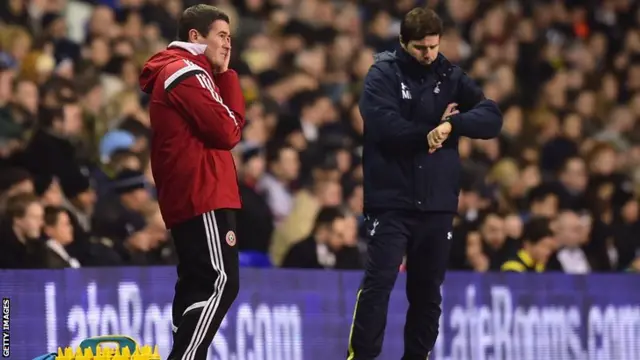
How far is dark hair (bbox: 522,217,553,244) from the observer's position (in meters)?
13.4

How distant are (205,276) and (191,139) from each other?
0.71m

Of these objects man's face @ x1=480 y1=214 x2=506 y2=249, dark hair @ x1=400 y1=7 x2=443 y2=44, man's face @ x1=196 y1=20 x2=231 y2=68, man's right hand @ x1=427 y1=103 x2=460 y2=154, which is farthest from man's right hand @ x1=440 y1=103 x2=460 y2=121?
man's face @ x1=480 y1=214 x2=506 y2=249

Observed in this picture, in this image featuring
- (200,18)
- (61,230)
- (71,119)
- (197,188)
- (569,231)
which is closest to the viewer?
(197,188)

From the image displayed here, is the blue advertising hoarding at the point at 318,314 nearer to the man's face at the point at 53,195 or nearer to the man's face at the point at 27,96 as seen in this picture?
the man's face at the point at 53,195

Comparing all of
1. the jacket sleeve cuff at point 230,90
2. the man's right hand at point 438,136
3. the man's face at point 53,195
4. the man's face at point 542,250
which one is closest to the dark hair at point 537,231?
the man's face at point 542,250

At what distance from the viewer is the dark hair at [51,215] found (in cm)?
1072

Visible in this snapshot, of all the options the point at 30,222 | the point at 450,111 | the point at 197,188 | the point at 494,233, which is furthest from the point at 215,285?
the point at 494,233

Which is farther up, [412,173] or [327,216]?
[412,173]

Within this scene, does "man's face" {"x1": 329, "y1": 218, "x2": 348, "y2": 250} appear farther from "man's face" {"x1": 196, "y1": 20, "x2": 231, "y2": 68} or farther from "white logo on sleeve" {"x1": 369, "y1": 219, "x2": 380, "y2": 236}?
"man's face" {"x1": 196, "y1": 20, "x2": 231, "y2": 68}

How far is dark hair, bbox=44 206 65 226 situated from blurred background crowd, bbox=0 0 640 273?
20 mm

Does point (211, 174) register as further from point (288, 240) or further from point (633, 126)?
point (633, 126)

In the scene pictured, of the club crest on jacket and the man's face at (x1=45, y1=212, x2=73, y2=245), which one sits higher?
→ the club crest on jacket

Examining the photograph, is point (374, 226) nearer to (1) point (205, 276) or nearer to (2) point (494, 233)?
(1) point (205, 276)

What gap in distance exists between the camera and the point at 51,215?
10.8 meters
